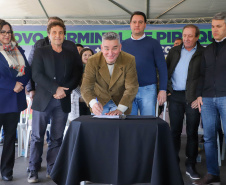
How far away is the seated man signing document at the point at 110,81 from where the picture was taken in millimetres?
2264

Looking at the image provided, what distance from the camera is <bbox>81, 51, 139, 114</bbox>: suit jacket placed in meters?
2.29

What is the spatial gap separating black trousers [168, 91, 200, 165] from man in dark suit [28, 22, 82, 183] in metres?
1.09

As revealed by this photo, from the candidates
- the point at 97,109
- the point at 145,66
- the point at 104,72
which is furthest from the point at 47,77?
the point at 145,66

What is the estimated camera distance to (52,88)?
8.96 feet

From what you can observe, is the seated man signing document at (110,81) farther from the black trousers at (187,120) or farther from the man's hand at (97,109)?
A: the black trousers at (187,120)

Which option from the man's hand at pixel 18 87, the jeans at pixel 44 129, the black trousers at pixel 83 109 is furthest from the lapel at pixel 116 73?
the black trousers at pixel 83 109

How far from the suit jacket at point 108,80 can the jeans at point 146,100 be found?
466 millimetres

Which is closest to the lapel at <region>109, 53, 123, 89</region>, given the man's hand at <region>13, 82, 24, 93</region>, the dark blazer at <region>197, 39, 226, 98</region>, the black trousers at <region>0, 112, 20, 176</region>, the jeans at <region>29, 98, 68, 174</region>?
the jeans at <region>29, 98, 68, 174</region>

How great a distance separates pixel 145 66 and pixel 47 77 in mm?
968

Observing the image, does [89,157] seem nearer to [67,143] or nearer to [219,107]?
[67,143]

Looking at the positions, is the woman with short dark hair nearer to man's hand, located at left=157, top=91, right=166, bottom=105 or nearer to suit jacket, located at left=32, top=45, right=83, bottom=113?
suit jacket, located at left=32, top=45, right=83, bottom=113

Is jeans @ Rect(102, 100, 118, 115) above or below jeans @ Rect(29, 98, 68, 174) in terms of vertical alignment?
above

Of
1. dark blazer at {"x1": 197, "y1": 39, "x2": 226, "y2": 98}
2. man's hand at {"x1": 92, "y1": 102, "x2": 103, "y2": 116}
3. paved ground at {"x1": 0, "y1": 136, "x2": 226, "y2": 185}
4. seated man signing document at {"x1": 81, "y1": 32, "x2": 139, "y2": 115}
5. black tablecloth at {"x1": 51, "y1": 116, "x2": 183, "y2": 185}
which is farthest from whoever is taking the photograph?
paved ground at {"x1": 0, "y1": 136, "x2": 226, "y2": 185}

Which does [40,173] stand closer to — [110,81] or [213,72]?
[110,81]
